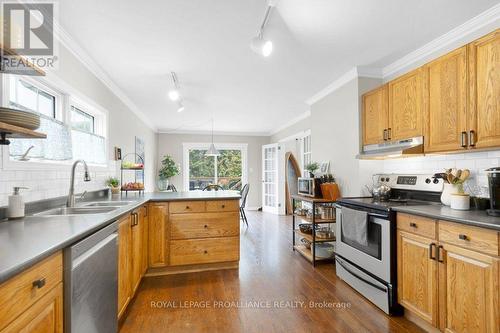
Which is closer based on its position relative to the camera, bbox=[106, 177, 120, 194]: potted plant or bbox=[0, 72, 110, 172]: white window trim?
bbox=[0, 72, 110, 172]: white window trim

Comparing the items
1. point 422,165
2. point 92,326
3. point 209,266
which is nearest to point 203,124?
point 209,266

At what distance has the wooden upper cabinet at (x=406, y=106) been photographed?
221 centimetres

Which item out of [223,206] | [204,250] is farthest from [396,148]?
[204,250]

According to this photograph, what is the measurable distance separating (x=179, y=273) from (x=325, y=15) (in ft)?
9.87

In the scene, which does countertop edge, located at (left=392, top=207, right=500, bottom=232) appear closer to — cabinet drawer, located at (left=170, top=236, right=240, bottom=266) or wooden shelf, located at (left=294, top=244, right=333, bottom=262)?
wooden shelf, located at (left=294, top=244, right=333, bottom=262)

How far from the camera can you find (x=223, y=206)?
2879 mm

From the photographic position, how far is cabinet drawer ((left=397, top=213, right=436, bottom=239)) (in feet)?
5.56

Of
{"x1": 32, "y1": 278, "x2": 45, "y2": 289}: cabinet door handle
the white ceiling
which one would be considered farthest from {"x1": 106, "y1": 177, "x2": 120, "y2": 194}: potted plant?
{"x1": 32, "y1": 278, "x2": 45, "y2": 289}: cabinet door handle

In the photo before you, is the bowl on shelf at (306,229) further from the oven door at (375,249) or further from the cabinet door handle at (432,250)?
the cabinet door handle at (432,250)

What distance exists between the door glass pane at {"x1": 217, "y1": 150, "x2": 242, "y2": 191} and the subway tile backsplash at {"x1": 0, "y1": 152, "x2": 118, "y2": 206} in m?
4.95

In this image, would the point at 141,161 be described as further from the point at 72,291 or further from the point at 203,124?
the point at 72,291

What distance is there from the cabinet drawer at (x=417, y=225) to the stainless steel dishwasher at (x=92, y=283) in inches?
85.5

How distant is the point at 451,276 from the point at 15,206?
111 inches

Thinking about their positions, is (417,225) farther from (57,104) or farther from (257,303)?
(57,104)
